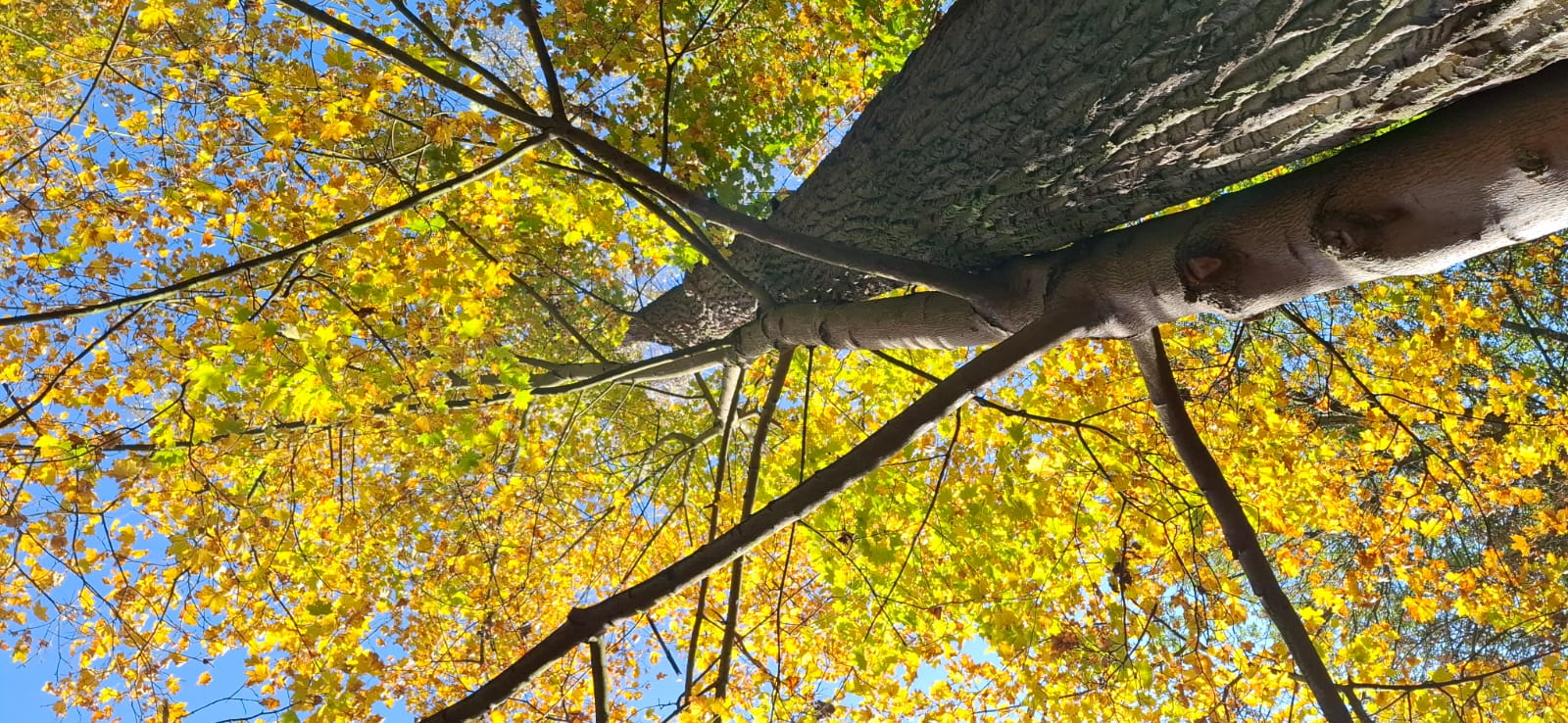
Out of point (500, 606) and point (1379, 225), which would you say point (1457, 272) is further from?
point (500, 606)

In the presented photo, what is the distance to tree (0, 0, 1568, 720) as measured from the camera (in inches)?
61.0

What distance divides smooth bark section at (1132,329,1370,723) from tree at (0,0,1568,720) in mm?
12

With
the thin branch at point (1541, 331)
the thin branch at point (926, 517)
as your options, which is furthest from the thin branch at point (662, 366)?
the thin branch at point (1541, 331)

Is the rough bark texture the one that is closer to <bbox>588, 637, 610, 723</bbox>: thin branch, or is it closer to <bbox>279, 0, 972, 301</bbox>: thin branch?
<bbox>279, 0, 972, 301</bbox>: thin branch

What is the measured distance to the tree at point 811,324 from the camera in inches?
61.0

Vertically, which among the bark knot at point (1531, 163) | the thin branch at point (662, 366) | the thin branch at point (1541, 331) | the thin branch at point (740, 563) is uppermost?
the thin branch at point (1541, 331)

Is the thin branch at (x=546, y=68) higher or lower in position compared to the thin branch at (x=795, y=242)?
higher

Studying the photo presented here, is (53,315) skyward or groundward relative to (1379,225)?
skyward

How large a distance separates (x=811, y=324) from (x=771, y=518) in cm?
139

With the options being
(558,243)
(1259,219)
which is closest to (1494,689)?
(1259,219)

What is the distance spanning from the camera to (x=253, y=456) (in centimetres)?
396

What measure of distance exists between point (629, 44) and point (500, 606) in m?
3.53

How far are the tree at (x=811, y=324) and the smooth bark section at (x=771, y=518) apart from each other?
0.01m

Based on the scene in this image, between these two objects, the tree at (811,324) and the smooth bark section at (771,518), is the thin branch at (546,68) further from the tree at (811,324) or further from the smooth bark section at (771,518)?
the smooth bark section at (771,518)
